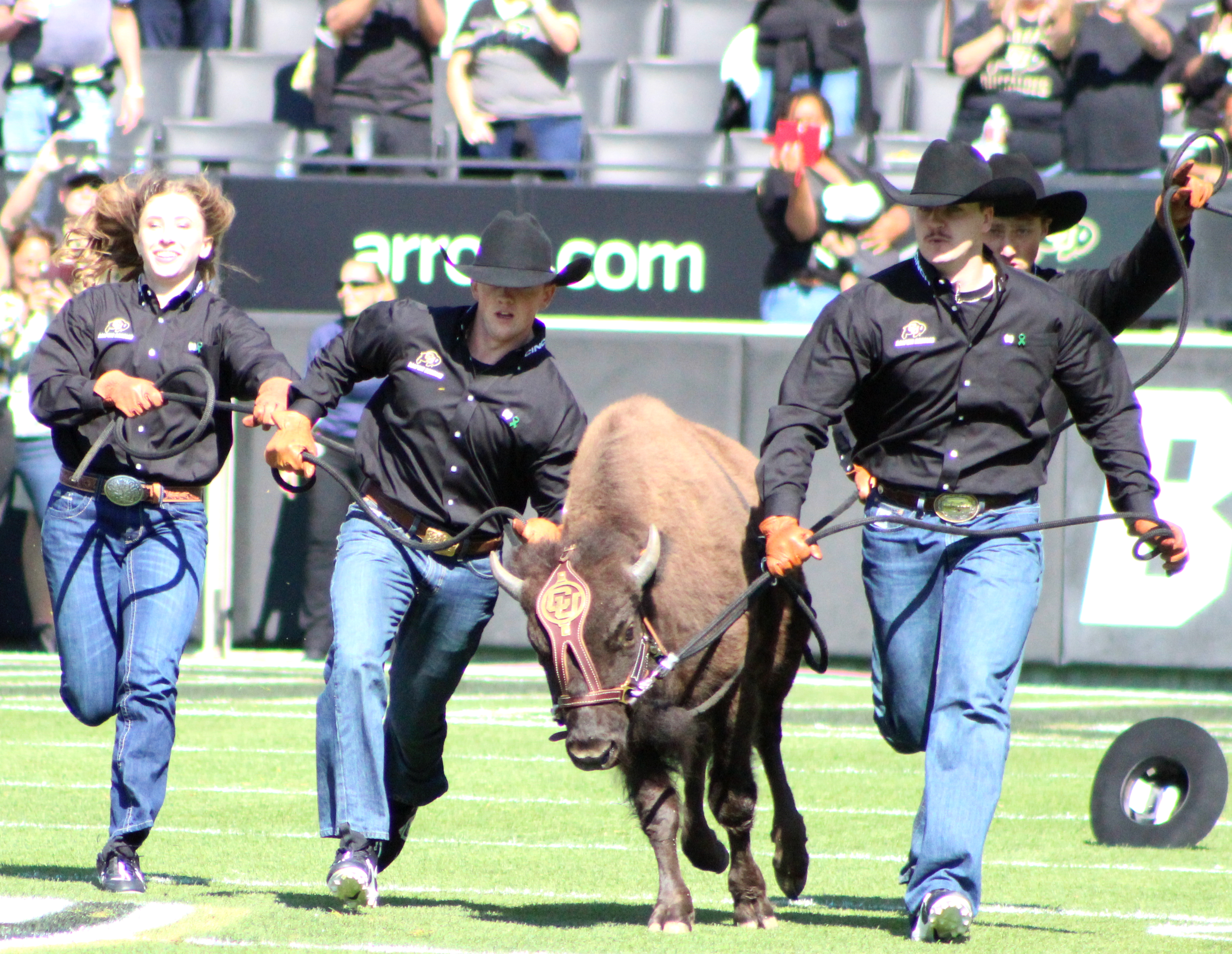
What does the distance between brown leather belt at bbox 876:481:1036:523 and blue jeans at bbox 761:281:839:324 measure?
7.35 m

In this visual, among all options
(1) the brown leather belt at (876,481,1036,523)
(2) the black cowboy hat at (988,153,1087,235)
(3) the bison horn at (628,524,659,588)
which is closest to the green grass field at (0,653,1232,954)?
(3) the bison horn at (628,524,659,588)

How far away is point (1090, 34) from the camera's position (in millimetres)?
13914

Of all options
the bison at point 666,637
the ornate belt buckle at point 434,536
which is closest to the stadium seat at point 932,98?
the bison at point 666,637

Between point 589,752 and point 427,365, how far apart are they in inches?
54.3

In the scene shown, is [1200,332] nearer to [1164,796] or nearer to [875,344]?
[1164,796]

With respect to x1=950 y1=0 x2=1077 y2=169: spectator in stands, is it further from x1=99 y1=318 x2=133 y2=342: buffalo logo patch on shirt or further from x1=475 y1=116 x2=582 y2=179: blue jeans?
x1=99 y1=318 x2=133 y2=342: buffalo logo patch on shirt

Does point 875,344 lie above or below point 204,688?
above

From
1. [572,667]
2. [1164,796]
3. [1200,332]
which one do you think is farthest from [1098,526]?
[572,667]

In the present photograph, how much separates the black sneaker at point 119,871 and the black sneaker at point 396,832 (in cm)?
79

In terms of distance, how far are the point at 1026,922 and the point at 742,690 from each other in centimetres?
117

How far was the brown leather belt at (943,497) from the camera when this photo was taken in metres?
5.97

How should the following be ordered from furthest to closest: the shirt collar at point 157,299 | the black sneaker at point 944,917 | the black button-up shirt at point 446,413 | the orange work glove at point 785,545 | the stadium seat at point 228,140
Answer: the stadium seat at point 228,140 → the shirt collar at point 157,299 → the black button-up shirt at point 446,413 → the orange work glove at point 785,545 → the black sneaker at point 944,917

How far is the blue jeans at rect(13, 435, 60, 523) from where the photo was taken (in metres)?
13.2

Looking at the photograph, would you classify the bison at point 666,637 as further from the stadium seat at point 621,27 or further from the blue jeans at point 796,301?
the stadium seat at point 621,27
